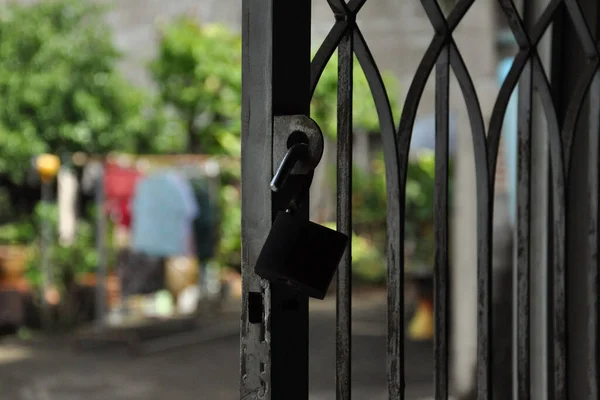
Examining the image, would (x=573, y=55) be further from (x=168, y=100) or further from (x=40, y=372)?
(x=168, y=100)

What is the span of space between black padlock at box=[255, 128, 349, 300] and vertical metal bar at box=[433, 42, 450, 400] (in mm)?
263

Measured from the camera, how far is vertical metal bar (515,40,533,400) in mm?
1176

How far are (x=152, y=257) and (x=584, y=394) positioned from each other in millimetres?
5699

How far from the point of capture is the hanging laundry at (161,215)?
648 centimetres

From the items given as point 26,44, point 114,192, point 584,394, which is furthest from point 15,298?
point 584,394

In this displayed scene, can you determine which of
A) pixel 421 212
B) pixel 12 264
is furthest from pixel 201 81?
pixel 421 212

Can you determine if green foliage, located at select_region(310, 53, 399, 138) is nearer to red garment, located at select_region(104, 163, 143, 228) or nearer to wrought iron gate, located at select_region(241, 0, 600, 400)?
red garment, located at select_region(104, 163, 143, 228)

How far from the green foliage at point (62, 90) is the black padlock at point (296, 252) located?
980 centimetres

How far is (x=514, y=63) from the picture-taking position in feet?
3.81

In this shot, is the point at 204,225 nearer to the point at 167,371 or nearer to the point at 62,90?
the point at 167,371

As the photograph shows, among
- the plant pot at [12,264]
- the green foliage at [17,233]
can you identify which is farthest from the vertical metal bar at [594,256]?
the green foliage at [17,233]

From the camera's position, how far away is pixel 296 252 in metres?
0.86

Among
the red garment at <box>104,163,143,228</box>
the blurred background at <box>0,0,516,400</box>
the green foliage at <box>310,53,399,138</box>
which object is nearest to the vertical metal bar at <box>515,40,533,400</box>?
the blurred background at <box>0,0,516,400</box>

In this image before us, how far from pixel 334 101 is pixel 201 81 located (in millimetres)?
1908
